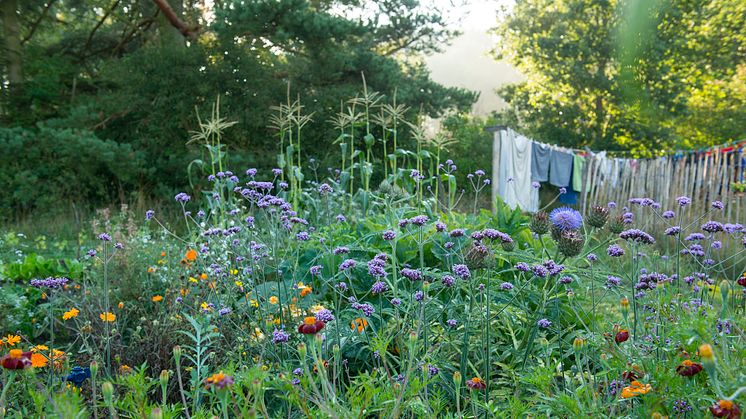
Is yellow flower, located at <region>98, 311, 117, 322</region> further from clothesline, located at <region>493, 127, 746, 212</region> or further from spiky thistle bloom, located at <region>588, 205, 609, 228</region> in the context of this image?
clothesline, located at <region>493, 127, 746, 212</region>

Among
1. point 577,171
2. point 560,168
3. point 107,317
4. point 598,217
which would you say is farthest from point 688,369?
point 577,171

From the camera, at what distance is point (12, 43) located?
10773mm

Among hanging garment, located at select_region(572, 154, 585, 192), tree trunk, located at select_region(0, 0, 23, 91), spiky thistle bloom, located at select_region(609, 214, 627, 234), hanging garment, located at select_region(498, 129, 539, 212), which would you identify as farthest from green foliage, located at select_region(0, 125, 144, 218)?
spiky thistle bloom, located at select_region(609, 214, 627, 234)

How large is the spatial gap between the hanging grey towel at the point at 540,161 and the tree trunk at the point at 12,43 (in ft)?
31.3

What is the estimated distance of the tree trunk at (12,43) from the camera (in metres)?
10.7

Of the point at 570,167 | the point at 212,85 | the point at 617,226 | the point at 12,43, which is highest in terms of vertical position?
the point at 12,43

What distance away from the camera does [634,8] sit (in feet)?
4.65

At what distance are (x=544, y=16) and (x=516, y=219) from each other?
19194 millimetres

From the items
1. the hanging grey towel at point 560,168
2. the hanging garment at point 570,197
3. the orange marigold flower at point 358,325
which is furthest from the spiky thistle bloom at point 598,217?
the hanging garment at point 570,197

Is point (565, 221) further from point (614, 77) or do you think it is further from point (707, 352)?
point (614, 77)

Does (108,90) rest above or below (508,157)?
above

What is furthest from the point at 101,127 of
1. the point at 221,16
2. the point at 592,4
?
the point at 592,4

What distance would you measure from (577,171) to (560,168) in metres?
0.66

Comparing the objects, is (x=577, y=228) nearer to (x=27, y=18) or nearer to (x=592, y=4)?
(x=27, y=18)
